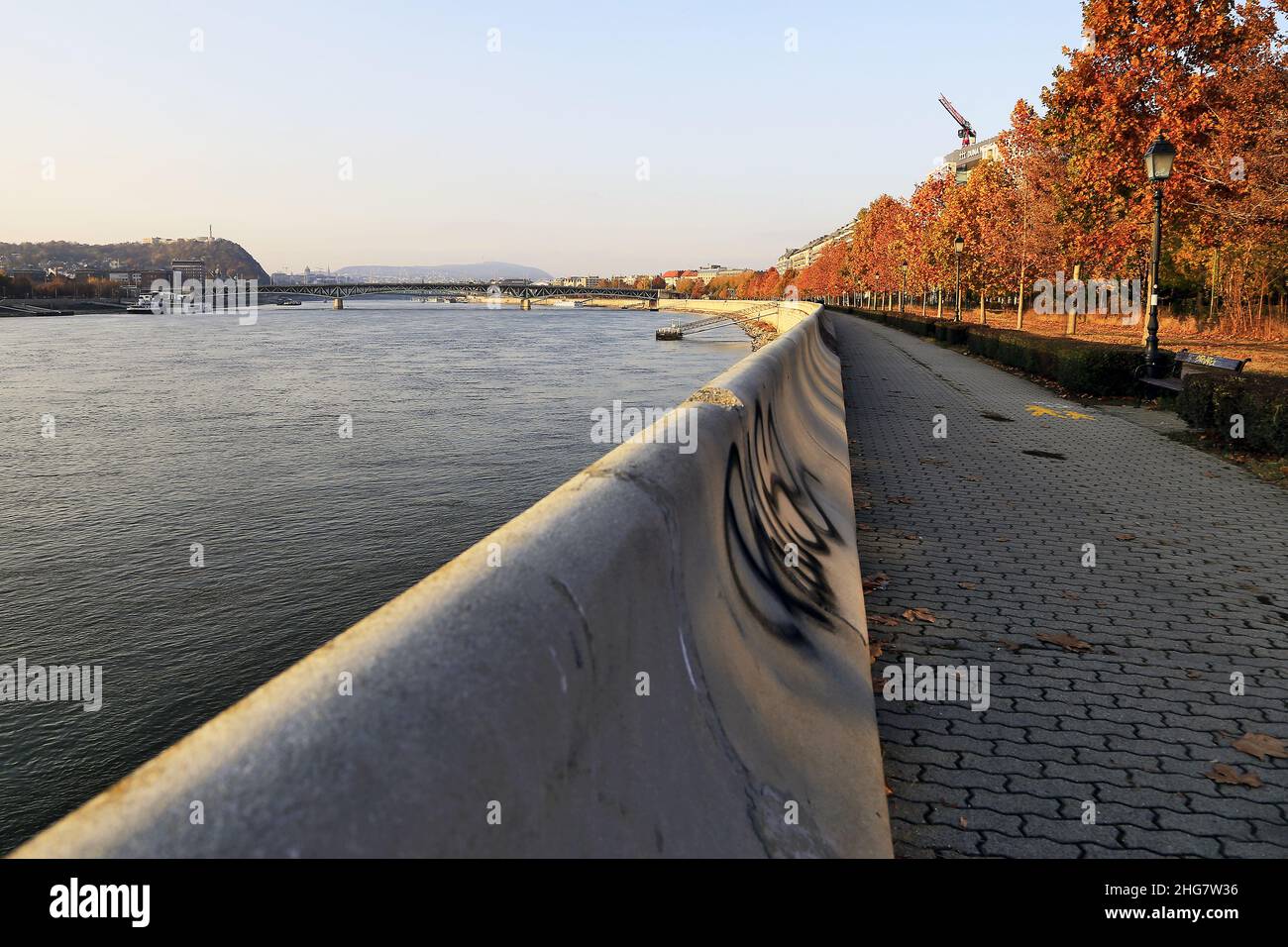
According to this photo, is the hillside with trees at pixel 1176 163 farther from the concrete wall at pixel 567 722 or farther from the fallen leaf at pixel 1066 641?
the concrete wall at pixel 567 722

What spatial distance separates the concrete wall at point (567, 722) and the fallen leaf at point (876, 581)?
212 cm

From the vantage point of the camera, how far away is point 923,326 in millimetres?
44156

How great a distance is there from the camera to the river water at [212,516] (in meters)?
8.48

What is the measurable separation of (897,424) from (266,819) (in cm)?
1428

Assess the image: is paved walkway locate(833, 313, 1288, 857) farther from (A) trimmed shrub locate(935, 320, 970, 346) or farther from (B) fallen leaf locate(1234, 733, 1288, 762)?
(A) trimmed shrub locate(935, 320, 970, 346)

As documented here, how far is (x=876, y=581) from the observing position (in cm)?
632

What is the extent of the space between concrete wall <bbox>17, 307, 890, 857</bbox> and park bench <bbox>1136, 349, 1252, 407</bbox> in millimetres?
13243

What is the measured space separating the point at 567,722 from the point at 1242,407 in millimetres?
12484

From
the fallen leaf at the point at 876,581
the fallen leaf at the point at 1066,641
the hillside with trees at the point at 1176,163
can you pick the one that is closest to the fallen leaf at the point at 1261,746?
the fallen leaf at the point at 1066,641

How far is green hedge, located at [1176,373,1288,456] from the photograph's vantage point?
10477mm

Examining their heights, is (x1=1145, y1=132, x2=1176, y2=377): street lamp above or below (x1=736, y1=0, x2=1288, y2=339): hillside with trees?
below

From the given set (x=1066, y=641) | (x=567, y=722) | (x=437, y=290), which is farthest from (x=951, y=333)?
(x=437, y=290)

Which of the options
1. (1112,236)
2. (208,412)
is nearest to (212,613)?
(208,412)

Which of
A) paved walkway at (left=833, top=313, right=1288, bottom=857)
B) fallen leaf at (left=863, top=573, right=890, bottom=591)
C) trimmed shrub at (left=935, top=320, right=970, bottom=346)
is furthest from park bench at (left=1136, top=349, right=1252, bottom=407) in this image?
trimmed shrub at (left=935, top=320, right=970, bottom=346)
